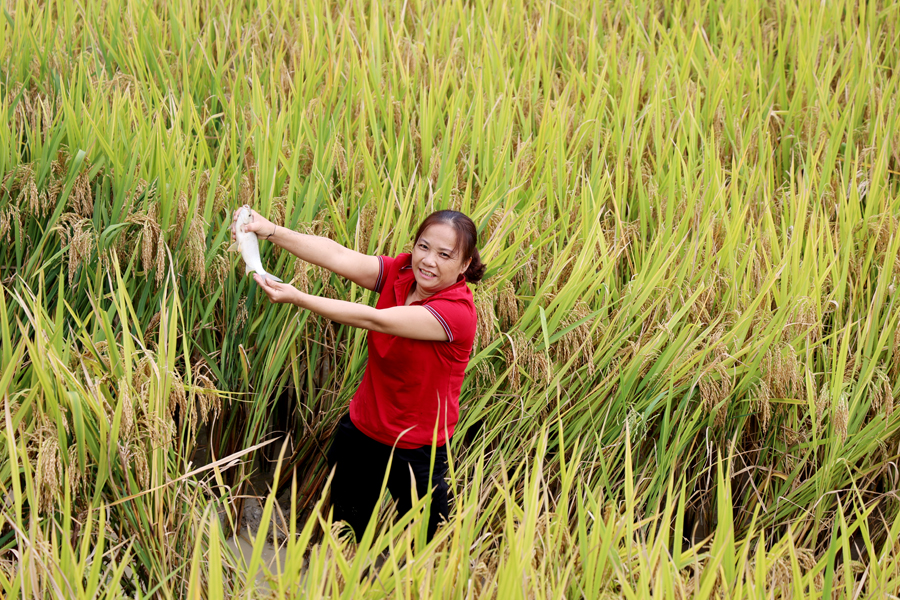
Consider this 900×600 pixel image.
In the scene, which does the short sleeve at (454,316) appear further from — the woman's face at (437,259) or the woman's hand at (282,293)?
the woman's hand at (282,293)

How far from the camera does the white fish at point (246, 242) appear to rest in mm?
1811

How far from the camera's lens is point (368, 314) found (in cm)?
168

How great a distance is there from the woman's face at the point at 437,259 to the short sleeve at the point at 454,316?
0.19ft

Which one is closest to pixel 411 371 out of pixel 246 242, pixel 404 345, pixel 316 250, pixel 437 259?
pixel 404 345

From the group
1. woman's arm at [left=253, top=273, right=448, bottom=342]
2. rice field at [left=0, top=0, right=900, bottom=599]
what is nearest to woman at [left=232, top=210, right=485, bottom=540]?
woman's arm at [left=253, top=273, right=448, bottom=342]

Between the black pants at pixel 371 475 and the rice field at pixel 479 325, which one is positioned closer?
the rice field at pixel 479 325

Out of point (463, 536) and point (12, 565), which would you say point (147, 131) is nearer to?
point (12, 565)

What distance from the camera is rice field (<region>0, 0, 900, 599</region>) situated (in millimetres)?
1553

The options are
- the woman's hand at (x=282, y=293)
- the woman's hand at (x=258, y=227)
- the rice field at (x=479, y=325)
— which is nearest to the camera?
the rice field at (x=479, y=325)

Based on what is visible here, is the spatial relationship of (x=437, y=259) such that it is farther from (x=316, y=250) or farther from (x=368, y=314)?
(x=316, y=250)

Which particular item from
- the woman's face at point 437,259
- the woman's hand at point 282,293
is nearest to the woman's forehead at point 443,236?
the woman's face at point 437,259

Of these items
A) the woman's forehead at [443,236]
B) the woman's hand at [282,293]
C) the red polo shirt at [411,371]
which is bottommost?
the red polo shirt at [411,371]

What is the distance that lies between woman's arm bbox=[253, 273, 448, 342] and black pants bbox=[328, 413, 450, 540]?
1.18 feet

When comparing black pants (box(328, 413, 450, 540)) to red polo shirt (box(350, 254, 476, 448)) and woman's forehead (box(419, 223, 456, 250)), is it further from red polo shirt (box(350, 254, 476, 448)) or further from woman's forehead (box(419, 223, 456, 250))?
woman's forehead (box(419, 223, 456, 250))
